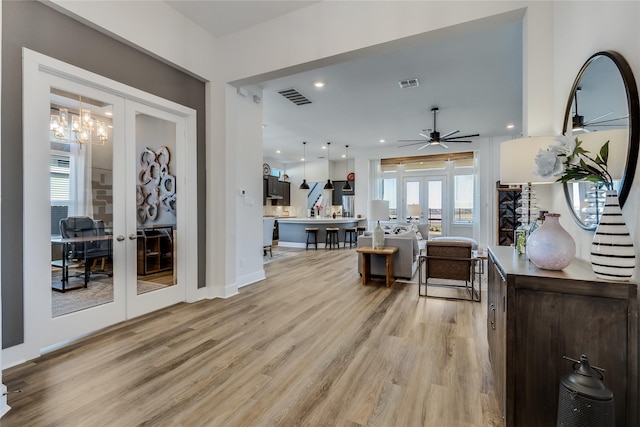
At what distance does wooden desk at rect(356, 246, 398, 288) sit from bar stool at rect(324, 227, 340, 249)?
3.93 meters

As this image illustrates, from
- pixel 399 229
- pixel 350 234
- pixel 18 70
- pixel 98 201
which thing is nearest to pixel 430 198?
pixel 350 234

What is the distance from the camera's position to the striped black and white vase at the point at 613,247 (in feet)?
3.96

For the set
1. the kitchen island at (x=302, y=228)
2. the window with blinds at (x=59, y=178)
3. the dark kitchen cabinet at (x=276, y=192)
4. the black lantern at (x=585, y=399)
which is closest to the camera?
the black lantern at (x=585, y=399)

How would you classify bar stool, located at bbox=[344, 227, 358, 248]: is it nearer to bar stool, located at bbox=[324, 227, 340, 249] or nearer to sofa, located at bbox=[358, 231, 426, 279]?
bar stool, located at bbox=[324, 227, 340, 249]

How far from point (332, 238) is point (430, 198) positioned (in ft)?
11.7

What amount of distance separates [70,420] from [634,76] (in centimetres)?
343

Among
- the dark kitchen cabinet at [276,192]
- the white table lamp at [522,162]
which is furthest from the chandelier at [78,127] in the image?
the dark kitchen cabinet at [276,192]

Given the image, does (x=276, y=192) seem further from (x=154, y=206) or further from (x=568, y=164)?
(x=568, y=164)

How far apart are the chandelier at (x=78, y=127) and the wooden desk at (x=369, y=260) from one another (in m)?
3.70

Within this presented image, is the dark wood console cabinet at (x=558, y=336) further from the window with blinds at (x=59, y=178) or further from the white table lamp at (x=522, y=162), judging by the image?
the window with blinds at (x=59, y=178)

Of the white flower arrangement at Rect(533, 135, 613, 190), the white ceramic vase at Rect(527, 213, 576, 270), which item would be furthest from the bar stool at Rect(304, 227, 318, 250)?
the white flower arrangement at Rect(533, 135, 613, 190)

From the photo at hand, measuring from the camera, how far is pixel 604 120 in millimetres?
1573

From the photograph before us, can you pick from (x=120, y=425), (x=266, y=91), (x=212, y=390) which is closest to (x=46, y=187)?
(x=120, y=425)

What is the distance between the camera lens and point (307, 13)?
3.44 meters
